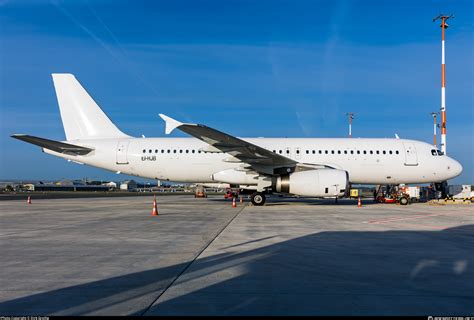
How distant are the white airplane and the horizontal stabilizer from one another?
5cm

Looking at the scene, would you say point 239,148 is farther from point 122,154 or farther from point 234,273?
point 234,273

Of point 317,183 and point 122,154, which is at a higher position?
point 122,154

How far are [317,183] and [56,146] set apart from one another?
42.2 feet

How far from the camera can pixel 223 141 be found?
55.9ft

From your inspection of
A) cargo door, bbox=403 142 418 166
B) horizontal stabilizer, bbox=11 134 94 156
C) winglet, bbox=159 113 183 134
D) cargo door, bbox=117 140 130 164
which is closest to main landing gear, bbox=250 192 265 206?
winglet, bbox=159 113 183 134

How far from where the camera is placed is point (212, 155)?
20219 millimetres

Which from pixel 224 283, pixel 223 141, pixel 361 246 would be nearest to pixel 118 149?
pixel 223 141

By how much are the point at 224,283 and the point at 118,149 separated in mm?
17140

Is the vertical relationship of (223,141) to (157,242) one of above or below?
above

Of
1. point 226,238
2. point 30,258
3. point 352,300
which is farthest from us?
point 226,238

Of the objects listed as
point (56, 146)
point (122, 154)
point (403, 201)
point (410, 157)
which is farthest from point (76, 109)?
point (403, 201)

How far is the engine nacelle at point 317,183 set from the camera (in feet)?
56.5

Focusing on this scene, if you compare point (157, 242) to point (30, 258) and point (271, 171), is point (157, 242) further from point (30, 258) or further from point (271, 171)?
point (271, 171)

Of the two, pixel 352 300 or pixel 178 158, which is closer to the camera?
pixel 352 300
